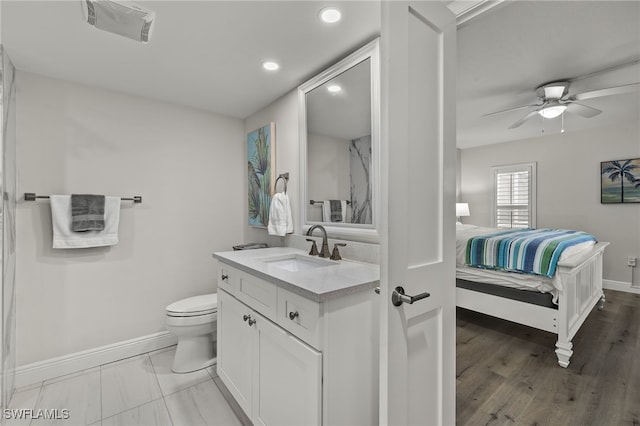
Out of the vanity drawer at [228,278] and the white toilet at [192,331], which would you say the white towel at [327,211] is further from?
the white toilet at [192,331]

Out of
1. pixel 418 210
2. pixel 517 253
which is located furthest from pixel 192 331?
pixel 517 253

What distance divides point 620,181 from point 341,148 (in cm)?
444

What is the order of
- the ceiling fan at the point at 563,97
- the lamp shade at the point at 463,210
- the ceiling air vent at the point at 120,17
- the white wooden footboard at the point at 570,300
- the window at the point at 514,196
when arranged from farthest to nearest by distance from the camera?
the lamp shade at the point at 463,210, the window at the point at 514,196, the ceiling fan at the point at 563,97, the white wooden footboard at the point at 570,300, the ceiling air vent at the point at 120,17

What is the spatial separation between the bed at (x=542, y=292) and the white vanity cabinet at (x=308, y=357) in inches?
71.3

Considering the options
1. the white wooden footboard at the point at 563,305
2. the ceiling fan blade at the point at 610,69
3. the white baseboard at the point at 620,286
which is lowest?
the white baseboard at the point at 620,286

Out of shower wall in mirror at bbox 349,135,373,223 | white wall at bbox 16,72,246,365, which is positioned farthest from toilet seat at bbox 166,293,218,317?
shower wall in mirror at bbox 349,135,373,223

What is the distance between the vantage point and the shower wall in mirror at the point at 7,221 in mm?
1703

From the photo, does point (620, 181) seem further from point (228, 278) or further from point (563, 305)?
point (228, 278)

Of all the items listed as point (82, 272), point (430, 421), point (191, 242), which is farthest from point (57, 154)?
point (430, 421)

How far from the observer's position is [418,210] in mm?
1076

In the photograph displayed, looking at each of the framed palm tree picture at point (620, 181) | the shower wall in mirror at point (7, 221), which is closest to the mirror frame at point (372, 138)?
the shower wall in mirror at point (7, 221)

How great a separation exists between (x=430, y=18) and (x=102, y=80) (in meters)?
2.34

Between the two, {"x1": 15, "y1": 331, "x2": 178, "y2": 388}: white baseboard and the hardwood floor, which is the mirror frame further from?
{"x1": 15, "y1": 331, "x2": 178, "y2": 388}: white baseboard

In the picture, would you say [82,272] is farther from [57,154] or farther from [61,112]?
[61,112]
